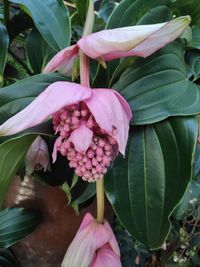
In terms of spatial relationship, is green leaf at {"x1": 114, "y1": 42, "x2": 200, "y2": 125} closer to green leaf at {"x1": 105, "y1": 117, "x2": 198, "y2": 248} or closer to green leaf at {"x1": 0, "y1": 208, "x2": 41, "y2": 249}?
green leaf at {"x1": 105, "y1": 117, "x2": 198, "y2": 248}

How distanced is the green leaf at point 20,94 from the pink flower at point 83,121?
0.06 m

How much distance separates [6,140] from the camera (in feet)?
1.21

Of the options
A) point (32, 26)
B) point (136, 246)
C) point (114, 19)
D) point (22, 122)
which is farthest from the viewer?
point (136, 246)

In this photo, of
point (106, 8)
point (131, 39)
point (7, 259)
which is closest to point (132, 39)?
point (131, 39)

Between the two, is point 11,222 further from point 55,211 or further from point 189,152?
point 189,152

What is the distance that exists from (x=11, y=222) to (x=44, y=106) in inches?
15.9

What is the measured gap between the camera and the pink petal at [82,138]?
0.31 metres

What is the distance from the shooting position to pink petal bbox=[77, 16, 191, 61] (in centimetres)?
29

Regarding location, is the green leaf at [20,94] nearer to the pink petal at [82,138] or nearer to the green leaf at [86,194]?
the pink petal at [82,138]

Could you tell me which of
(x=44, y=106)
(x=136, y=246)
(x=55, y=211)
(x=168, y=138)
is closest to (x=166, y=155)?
(x=168, y=138)

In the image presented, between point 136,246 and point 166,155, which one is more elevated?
point 166,155

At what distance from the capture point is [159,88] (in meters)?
0.37

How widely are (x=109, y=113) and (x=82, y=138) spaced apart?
3 centimetres

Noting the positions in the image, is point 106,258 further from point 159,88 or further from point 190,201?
point 190,201
